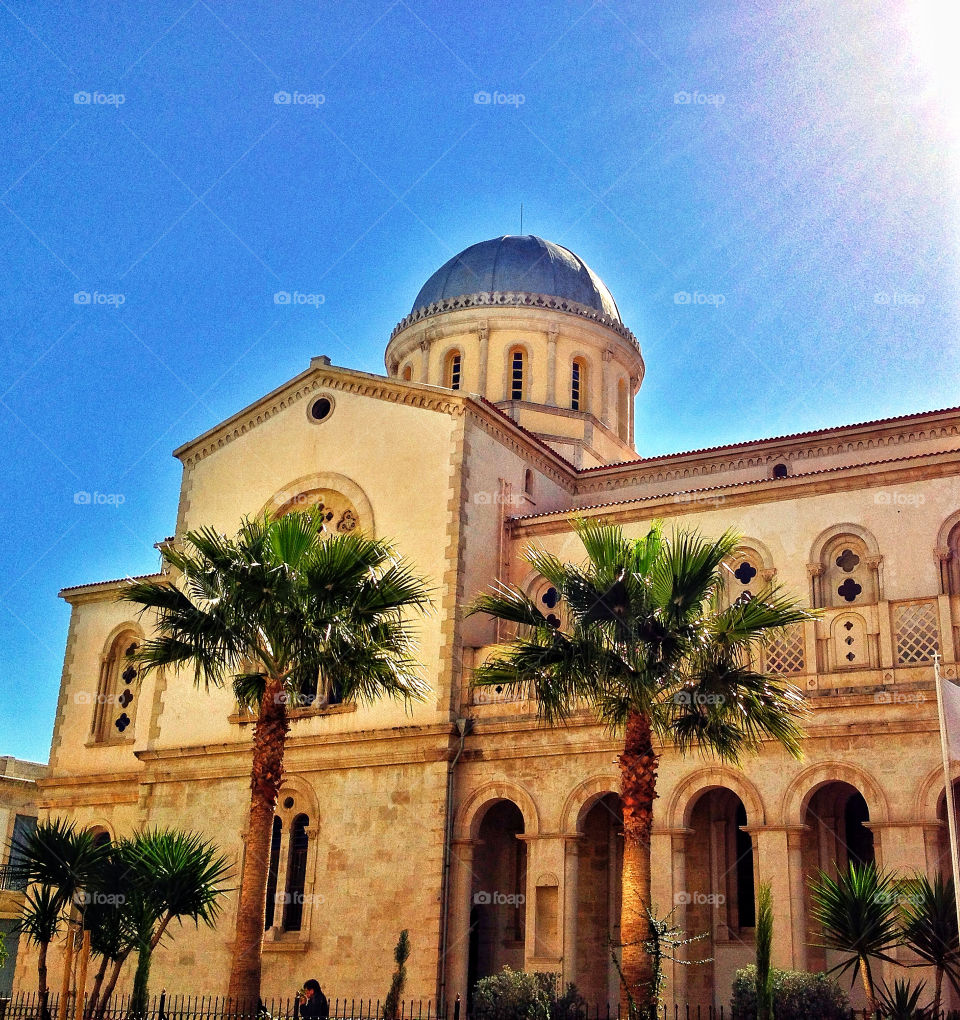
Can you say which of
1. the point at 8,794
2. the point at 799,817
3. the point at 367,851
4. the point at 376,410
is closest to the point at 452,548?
the point at 376,410

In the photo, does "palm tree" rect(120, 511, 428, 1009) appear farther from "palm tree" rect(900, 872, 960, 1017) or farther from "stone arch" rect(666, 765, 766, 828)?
"palm tree" rect(900, 872, 960, 1017)

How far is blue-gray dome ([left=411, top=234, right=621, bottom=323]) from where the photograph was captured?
34562mm

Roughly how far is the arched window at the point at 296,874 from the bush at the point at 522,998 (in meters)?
5.15

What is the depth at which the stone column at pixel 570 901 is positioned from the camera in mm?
21328

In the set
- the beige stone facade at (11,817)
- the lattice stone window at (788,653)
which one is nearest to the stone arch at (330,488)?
the lattice stone window at (788,653)

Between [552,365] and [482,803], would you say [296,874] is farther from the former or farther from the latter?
[552,365]

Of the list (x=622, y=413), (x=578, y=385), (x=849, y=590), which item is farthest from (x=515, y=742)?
(x=622, y=413)

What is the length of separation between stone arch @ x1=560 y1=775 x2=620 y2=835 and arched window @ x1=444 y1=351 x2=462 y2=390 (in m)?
14.2

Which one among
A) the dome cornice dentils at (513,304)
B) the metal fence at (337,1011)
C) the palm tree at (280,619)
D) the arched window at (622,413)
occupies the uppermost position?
the dome cornice dentils at (513,304)

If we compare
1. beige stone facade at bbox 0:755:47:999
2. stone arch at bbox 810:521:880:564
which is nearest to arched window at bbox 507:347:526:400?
stone arch at bbox 810:521:880:564

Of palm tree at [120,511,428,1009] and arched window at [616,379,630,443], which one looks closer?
palm tree at [120,511,428,1009]

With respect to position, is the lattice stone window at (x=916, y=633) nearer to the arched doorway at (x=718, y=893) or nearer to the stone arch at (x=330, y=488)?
the arched doorway at (x=718, y=893)

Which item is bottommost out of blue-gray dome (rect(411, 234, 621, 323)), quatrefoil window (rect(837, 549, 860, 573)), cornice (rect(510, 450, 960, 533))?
quatrefoil window (rect(837, 549, 860, 573))

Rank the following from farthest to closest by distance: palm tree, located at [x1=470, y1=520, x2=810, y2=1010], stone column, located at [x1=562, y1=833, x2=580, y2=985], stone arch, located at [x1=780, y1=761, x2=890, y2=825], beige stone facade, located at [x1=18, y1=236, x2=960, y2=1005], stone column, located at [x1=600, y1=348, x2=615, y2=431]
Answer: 1. stone column, located at [x1=600, y1=348, x2=615, y2=431]
2. stone column, located at [x1=562, y1=833, x2=580, y2=985]
3. beige stone facade, located at [x1=18, y1=236, x2=960, y2=1005]
4. stone arch, located at [x1=780, y1=761, x2=890, y2=825]
5. palm tree, located at [x1=470, y1=520, x2=810, y2=1010]
